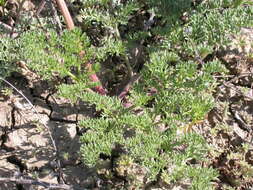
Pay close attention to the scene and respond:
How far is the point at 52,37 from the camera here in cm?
333

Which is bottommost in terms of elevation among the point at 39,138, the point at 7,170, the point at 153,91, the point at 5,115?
the point at 7,170

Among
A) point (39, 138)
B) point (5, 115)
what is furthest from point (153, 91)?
point (5, 115)

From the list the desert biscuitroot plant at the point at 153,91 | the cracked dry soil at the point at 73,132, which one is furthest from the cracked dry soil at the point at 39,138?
the desert biscuitroot plant at the point at 153,91

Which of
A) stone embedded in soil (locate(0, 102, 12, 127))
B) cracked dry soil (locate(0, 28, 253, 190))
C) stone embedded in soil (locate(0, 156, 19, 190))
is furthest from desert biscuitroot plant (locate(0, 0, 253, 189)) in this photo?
stone embedded in soil (locate(0, 156, 19, 190))

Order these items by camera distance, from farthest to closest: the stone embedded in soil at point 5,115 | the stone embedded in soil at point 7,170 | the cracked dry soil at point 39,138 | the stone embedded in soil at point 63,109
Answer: the stone embedded in soil at point 63,109 → the stone embedded in soil at point 5,115 → the cracked dry soil at point 39,138 → the stone embedded in soil at point 7,170

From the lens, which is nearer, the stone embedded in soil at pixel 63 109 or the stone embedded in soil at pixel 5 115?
the stone embedded in soil at pixel 5 115

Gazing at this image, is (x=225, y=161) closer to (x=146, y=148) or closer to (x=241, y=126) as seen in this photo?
(x=241, y=126)

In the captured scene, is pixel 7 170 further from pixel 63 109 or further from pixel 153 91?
pixel 153 91

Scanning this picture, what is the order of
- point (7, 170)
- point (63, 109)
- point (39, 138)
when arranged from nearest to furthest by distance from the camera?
point (7, 170), point (39, 138), point (63, 109)

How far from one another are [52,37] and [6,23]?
4.54 feet

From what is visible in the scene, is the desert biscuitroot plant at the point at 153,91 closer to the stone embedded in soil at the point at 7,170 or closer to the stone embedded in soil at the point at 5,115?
the stone embedded in soil at the point at 5,115

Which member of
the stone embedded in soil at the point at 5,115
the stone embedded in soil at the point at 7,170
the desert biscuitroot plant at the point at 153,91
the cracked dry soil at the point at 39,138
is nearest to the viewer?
the desert biscuitroot plant at the point at 153,91

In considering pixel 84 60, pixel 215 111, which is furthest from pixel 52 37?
pixel 215 111

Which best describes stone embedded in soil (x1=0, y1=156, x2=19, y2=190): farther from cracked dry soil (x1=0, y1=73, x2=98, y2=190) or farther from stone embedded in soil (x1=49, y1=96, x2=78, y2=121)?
stone embedded in soil (x1=49, y1=96, x2=78, y2=121)
